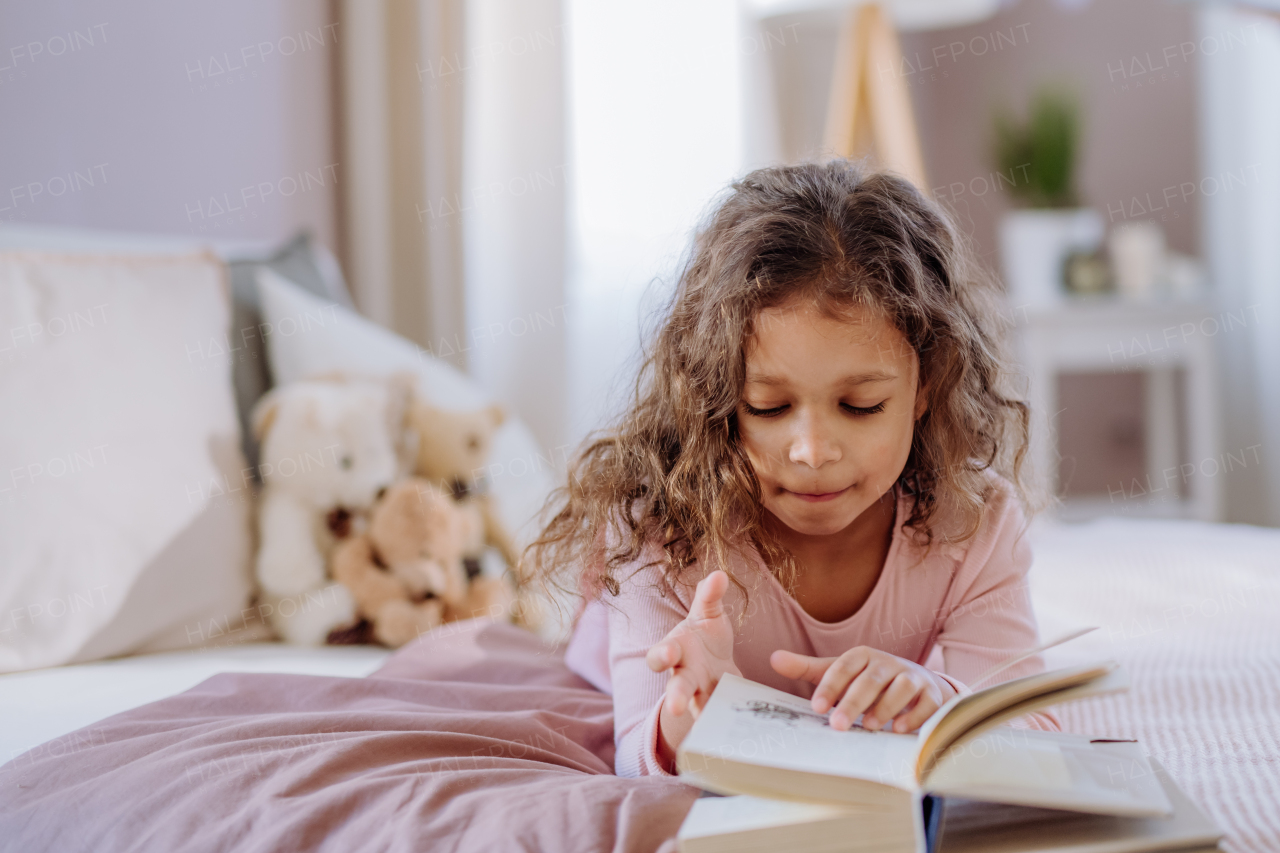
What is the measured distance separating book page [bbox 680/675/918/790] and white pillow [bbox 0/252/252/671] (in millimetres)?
685

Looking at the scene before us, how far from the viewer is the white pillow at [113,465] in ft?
3.28

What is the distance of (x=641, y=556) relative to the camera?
881mm

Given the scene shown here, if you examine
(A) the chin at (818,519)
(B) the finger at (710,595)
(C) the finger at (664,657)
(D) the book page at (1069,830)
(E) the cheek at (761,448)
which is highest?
(E) the cheek at (761,448)

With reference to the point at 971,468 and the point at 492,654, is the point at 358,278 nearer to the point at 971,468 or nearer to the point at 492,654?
the point at 492,654

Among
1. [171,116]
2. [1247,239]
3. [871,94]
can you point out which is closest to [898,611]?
[171,116]

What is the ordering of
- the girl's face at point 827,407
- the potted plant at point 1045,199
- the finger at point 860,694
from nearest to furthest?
the finger at point 860,694 < the girl's face at point 827,407 < the potted plant at point 1045,199

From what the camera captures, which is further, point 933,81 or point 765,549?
point 933,81

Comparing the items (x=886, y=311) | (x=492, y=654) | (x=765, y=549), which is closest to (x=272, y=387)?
(x=492, y=654)

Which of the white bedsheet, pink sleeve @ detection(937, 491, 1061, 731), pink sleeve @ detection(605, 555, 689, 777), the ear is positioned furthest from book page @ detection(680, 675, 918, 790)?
the ear

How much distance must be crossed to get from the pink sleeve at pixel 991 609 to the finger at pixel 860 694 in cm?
21

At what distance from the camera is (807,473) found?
0.77 m

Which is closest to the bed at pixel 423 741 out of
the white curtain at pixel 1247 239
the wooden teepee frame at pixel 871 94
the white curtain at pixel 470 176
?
the white curtain at pixel 470 176

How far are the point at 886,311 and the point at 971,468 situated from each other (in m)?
0.20

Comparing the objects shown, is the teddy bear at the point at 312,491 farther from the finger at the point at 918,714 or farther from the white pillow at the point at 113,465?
the finger at the point at 918,714
